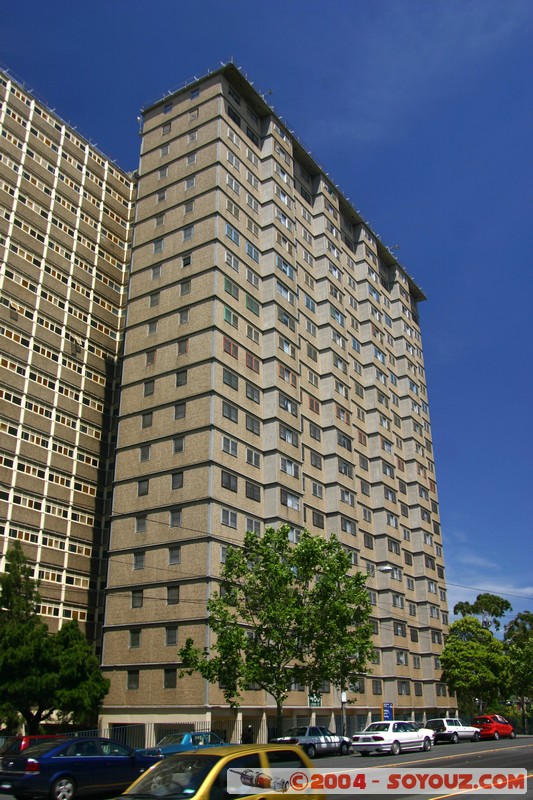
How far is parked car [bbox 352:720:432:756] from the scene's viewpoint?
33.3 m

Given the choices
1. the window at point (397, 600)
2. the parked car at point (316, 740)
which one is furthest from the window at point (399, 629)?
the parked car at point (316, 740)

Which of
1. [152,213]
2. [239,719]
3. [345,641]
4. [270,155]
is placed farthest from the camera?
[270,155]

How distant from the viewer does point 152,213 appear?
186 ft

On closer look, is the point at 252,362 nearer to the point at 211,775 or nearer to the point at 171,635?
the point at 171,635

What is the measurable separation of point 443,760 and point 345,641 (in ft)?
28.9

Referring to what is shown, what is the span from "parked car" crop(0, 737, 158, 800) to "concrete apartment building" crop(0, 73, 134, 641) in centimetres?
2959

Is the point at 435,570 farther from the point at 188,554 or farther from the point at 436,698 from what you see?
the point at 188,554

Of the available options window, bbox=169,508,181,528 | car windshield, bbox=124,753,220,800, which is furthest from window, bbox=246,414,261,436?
car windshield, bbox=124,753,220,800

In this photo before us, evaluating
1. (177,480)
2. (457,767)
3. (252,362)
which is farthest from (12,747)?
(252,362)

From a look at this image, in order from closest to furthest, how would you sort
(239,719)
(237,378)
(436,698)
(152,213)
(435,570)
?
(239,719) → (237,378) → (152,213) → (436,698) → (435,570)

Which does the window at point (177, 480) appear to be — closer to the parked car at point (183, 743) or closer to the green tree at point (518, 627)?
the parked car at point (183, 743)

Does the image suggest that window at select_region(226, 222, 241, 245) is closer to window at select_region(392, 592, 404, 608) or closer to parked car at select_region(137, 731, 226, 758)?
window at select_region(392, 592, 404, 608)

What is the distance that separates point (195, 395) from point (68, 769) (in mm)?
30644

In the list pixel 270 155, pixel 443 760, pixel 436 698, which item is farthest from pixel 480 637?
pixel 270 155
